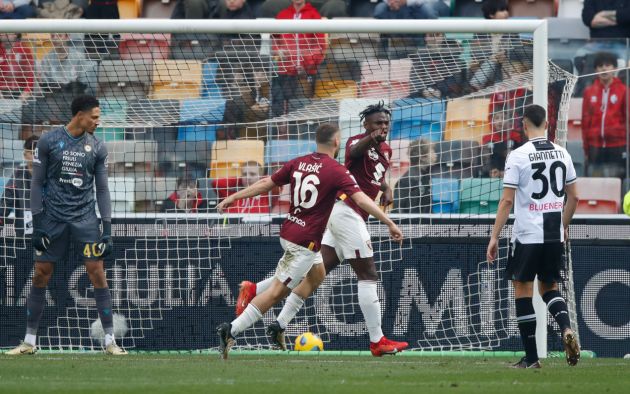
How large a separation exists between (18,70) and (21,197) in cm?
135

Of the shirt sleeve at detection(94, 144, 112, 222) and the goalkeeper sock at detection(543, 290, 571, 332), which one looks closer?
the goalkeeper sock at detection(543, 290, 571, 332)

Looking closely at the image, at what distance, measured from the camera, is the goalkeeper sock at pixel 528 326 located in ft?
31.2

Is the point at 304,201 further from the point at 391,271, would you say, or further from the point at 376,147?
the point at 391,271

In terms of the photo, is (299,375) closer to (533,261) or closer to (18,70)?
(533,261)

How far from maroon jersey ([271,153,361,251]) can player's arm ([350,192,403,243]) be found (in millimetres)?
102

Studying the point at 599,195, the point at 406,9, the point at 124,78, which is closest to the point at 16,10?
the point at 124,78

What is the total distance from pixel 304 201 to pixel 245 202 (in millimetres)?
2810

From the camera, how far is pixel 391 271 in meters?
12.6

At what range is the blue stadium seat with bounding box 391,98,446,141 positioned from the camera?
12.9m

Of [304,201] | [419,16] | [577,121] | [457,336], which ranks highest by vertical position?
[419,16]

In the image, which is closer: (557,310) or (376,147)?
(557,310)

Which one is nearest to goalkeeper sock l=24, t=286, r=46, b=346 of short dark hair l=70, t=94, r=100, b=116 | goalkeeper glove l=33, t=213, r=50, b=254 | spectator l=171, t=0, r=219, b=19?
goalkeeper glove l=33, t=213, r=50, b=254

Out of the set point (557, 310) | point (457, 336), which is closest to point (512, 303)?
point (457, 336)

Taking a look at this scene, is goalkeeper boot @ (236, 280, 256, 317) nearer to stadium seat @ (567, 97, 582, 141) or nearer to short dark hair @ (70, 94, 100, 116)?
short dark hair @ (70, 94, 100, 116)
